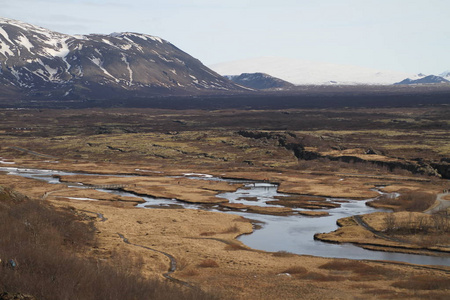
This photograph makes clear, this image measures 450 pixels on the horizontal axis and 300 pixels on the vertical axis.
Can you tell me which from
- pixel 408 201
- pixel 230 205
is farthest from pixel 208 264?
pixel 408 201

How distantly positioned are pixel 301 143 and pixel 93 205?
10268 centimetres

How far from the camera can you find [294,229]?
7550 cm

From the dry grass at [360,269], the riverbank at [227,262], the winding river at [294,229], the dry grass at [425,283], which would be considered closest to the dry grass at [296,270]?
the riverbank at [227,262]

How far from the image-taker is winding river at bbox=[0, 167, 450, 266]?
62.1 meters

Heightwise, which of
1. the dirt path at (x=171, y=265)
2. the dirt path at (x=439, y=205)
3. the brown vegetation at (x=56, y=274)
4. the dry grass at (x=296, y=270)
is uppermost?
the brown vegetation at (x=56, y=274)

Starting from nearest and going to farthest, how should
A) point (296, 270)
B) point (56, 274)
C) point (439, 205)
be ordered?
point (56, 274) < point (296, 270) < point (439, 205)

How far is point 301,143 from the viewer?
179750 millimetres

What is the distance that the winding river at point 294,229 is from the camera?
62.1 metres

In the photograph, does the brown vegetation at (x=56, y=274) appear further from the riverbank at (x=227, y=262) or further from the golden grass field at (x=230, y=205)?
the riverbank at (x=227, y=262)

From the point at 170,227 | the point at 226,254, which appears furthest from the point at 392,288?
the point at 170,227

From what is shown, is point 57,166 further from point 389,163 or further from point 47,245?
point 47,245

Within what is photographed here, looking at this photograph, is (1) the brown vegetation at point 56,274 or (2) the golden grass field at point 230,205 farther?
(2) the golden grass field at point 230,205

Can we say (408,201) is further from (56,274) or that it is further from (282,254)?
(56,274)

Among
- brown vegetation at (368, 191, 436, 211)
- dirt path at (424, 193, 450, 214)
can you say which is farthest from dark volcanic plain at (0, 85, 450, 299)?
dirt path at (424, 193, 450, 214)
